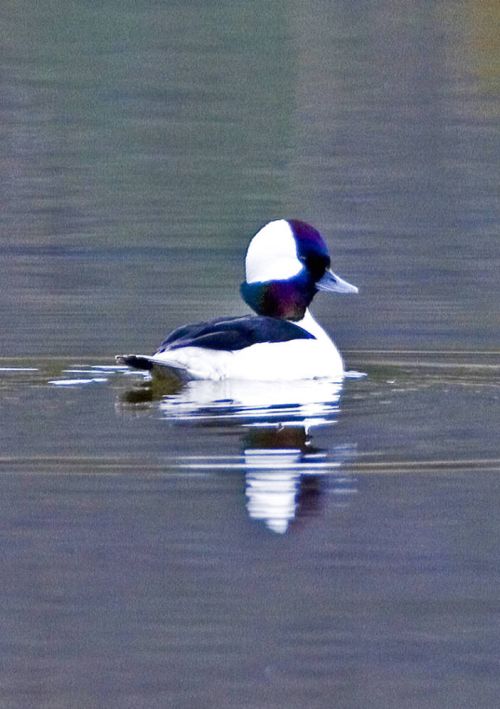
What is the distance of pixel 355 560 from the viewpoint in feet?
21.8

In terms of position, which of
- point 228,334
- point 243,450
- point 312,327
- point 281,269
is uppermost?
point 281,269

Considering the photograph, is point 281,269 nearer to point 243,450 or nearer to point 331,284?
point 331,284

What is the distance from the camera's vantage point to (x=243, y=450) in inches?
319

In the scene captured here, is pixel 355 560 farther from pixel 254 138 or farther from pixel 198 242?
pixel 254 138

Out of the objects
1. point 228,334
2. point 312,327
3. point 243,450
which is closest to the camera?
point 243,450

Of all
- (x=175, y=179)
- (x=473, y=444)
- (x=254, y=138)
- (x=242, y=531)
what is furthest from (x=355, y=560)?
(x=254, y=138)

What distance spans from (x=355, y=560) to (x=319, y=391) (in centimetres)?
296

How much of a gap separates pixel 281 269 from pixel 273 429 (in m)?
2.31

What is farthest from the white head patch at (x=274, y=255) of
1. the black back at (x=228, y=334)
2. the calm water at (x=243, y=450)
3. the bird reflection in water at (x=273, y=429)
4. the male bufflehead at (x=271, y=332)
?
the bird reflection in water at (x=273, y=429)

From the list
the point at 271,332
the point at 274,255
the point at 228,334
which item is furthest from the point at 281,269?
the point at 228,334

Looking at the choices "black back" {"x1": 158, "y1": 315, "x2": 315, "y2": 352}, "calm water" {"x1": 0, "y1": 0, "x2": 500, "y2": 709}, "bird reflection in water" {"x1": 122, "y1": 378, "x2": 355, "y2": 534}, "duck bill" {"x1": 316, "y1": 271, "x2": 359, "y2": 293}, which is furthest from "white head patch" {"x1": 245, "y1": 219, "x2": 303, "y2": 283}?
"bird reflection in water" {"x1": 122, "y1": 378, "x2": 355, "y2": 534}

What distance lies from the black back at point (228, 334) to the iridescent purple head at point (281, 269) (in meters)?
0.84

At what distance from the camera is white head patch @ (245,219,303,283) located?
35.0ft

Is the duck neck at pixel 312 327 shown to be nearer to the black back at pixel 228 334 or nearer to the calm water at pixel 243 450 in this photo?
the calm water at pixel 243 450
